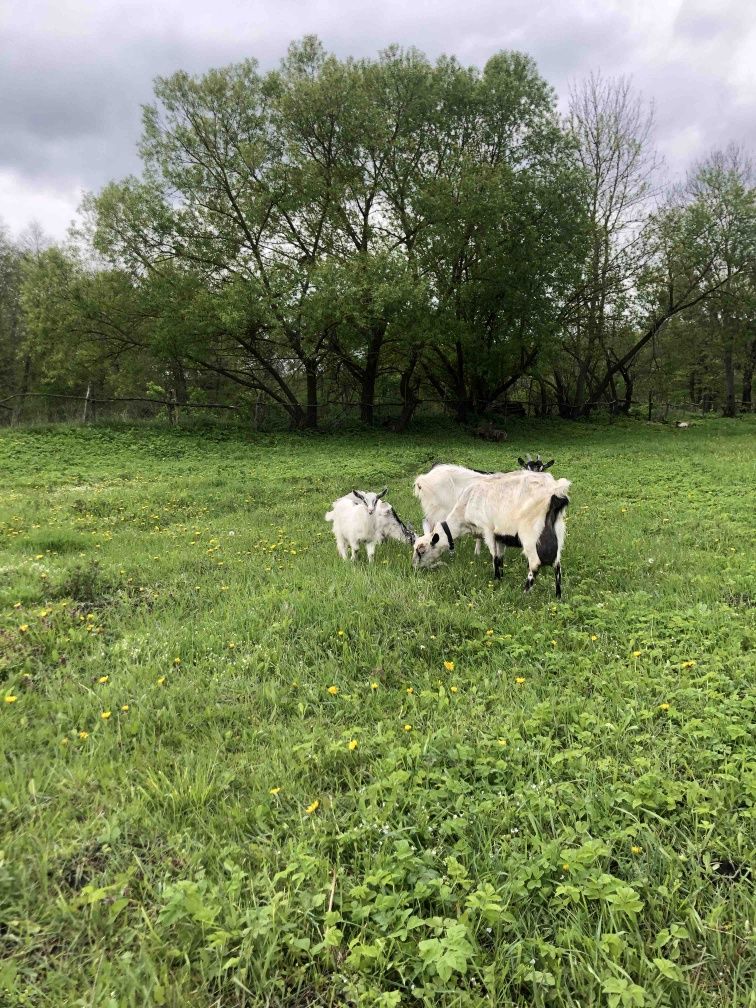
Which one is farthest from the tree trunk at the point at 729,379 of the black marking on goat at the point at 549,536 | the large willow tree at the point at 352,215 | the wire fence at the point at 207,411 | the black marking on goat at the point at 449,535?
the black marking on goat at the point at 549,536

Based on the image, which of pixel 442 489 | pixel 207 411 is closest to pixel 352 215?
pixel 207 411

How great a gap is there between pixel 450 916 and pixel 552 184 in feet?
91.9

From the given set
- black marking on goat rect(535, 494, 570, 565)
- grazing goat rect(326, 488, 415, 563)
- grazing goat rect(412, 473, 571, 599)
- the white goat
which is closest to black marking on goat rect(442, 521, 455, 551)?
grazing goat rect(412, 473, 571, 599)

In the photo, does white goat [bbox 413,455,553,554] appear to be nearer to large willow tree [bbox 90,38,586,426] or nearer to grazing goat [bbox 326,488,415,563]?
grazing goat [bbox 326,488,415,563]

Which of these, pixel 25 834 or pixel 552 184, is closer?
pixel 25 834

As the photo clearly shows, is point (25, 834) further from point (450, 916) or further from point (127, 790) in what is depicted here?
point (450, 916)

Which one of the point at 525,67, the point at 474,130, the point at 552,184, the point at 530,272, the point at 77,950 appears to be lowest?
the point at 77,950

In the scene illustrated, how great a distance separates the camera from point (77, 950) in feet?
7.50

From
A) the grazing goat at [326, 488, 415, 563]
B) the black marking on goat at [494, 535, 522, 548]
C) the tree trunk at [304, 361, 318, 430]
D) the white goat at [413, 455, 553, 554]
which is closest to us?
the black marking on goat at [494, 535, 522, 548]

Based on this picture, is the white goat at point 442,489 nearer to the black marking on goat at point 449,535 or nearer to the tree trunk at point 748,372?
the black marking on goat at point 449,535

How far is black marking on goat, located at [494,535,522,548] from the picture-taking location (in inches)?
251

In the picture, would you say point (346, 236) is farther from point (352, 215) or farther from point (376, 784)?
point (376, 784)

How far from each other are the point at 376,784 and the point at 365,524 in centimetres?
470

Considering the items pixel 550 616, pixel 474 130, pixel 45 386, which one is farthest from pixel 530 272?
pixel 45 386
